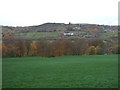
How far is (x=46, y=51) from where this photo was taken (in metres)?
72.5

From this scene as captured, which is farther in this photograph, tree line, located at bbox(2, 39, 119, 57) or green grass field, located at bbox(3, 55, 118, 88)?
tree line, located at bbox(2, 39, 119, 57)

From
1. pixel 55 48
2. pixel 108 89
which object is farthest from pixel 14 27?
pixel 108 89

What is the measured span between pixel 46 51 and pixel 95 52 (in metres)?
18.8

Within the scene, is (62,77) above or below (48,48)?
above

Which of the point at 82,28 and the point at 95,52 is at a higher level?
the point at 82,28

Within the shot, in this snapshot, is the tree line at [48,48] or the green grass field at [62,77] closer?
the green grass field at [62,77]

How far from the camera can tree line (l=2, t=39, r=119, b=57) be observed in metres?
67.9

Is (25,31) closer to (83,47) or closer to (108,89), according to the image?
(83,47)

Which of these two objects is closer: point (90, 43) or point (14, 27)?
point (90, 43)

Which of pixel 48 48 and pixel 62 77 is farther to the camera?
pixel 48 48

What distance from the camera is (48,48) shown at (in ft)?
239

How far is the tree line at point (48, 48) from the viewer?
67.9m

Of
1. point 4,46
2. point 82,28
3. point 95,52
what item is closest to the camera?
point 4,46

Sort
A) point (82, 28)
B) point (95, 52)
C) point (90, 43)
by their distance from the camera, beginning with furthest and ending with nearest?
point (82, 28) → point (90, 43) → point (95, 52)
